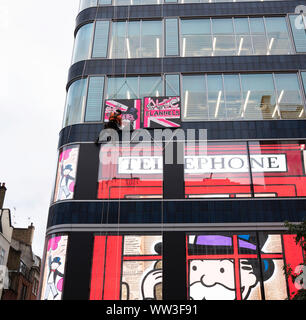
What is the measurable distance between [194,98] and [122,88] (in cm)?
444

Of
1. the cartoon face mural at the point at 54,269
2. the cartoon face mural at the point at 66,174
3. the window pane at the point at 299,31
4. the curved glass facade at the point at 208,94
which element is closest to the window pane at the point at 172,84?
the curved glass facade at the point at 208,94

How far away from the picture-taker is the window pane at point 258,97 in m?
21.0

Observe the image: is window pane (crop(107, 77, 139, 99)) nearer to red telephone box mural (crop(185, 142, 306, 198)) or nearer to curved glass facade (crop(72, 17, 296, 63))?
curved glass facade (crop(72, 17, 296, 63))

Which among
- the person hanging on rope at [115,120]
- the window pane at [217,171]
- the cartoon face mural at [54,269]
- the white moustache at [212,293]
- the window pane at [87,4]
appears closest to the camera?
the white moustache at [212,293]

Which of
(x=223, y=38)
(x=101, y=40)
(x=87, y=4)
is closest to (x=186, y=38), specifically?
(x=223, y=38)

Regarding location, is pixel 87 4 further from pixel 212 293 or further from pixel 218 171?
pixel 212 293

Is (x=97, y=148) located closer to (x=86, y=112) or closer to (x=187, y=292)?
(x=86, y=112)

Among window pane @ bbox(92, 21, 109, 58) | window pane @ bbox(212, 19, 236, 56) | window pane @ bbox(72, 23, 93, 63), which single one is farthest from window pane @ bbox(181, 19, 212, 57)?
window pane @ bbox(72, 23, 93, 63)

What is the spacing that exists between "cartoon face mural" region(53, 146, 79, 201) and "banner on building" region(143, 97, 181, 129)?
4.52m

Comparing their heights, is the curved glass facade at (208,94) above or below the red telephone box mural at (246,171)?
above

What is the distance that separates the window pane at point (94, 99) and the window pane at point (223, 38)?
7.61 meters

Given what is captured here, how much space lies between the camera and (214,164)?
19.7 m

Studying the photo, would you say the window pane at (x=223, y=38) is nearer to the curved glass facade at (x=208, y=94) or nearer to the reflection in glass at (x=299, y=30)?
the curved glass facade at (x=208, y=94)

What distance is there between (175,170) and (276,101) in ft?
24.5
